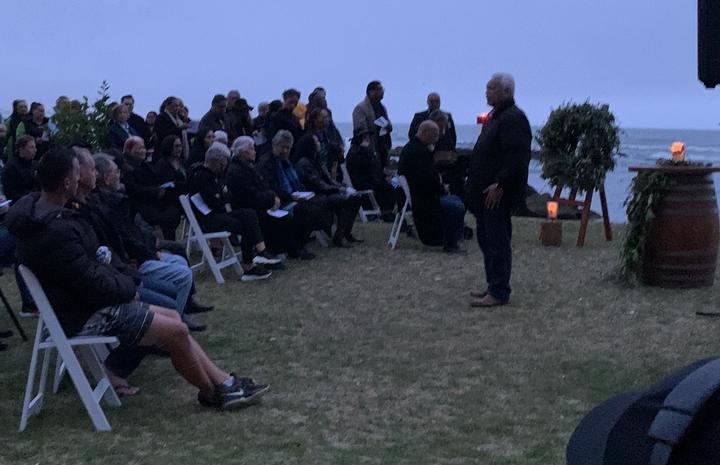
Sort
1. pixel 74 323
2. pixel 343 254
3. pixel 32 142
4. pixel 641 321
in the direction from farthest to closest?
pixel 343 254
pixel 32 142
pixel 641 321
pixel 74 323

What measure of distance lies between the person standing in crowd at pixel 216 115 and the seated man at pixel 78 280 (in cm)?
762

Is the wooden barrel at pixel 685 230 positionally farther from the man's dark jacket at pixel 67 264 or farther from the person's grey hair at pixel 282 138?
the man's dark jacket at pixel 67 264

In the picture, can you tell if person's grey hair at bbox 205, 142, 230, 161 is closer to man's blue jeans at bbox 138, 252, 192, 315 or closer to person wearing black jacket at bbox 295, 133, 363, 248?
person wearing black jacket at bbox 295, 133, 363, 248

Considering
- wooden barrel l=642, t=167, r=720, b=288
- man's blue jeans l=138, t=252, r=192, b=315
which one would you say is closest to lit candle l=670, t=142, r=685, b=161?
wooden barrel l=642, t=167, r=720, b=288

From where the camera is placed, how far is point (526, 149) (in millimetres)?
7480

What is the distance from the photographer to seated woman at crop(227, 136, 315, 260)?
966 centimetres

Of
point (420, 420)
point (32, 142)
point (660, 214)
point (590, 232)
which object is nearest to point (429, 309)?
point (660, 214)

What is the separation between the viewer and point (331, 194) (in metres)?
11.2

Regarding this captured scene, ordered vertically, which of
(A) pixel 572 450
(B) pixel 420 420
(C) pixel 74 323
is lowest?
(B) pixel 420 420

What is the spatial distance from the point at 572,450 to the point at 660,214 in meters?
7.34

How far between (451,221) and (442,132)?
6.52 feet

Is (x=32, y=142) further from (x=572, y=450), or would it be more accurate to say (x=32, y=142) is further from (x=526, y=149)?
(x=572, y=450)

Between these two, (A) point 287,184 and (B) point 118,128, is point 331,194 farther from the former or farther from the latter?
(B) point 118,128

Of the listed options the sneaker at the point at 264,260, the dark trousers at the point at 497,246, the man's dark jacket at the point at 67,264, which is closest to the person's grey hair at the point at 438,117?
the sneaker at the point at 264,260
